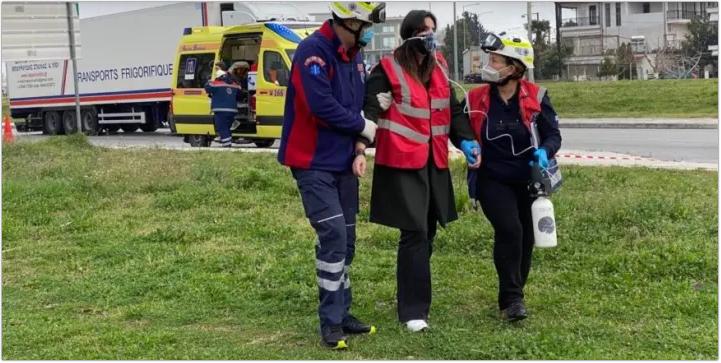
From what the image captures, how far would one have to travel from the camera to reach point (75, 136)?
56.4ft

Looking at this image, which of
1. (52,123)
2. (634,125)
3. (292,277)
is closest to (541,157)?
(292,277)

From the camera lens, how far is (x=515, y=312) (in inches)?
216

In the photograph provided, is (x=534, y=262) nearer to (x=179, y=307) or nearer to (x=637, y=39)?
(x=179, y=307)

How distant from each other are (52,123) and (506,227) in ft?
86.2

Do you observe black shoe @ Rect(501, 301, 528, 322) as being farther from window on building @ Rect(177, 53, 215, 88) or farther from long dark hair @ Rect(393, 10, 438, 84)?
window on building @ Rect(177, 53, 215, 88)

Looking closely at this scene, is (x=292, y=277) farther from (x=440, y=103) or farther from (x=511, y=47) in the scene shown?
(x=511, y=47)

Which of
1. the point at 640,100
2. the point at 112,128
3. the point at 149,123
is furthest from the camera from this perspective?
the point at 640,100

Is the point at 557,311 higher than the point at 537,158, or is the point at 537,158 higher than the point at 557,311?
the point at 537,158

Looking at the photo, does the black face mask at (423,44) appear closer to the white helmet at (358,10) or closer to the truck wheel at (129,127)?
the white helmet at (358,10)

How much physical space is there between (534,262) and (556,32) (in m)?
47.8

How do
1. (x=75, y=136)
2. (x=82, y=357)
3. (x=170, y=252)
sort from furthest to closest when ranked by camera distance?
1. (x=75, y=136)
2. (x=170, y=252)
3. (x=82, y=357)

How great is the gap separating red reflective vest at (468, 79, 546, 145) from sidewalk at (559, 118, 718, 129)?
19048mm

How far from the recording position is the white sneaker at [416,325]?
→ 5.32 m

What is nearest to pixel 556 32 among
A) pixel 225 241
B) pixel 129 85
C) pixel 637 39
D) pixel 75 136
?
pixel 637 39
